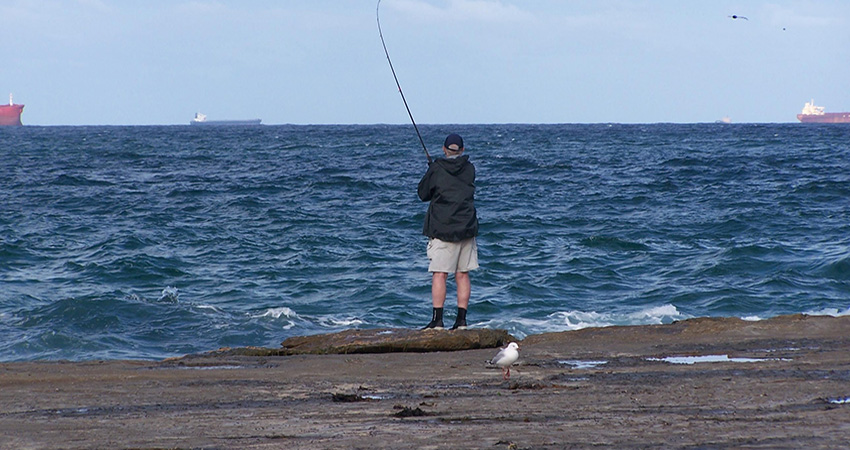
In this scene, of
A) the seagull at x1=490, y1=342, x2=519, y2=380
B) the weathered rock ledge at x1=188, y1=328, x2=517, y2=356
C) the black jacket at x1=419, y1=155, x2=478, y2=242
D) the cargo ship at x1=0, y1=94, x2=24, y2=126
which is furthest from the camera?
the cargo ship at x1=0, y1=94, x2=24, y2=126

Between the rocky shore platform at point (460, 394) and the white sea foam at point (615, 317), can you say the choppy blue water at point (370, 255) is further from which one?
the rocky shore platform at point (460, 394)

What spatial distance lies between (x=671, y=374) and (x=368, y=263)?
9.89 meters

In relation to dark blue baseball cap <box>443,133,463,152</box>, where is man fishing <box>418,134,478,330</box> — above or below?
below

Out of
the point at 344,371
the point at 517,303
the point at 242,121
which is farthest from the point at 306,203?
the point at 242,121

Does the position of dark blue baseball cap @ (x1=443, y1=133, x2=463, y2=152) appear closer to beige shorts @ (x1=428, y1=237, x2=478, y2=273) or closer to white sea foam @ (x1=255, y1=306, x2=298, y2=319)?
beige shorts @ (x1=428, y1=237, x2=478, y2=273)

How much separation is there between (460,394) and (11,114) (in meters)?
160

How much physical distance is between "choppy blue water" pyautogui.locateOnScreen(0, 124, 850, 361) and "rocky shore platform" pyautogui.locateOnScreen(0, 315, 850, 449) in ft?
12.0

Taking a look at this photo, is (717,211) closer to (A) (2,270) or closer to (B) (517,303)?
(B) (517,303)

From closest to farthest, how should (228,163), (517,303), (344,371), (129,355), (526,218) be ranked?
(344,371)
(129,355)
(517,303)
(526,218)
(228,163)

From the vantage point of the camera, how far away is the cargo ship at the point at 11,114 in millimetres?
147875

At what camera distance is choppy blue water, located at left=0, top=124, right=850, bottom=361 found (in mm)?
11617

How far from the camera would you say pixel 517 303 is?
12547mm

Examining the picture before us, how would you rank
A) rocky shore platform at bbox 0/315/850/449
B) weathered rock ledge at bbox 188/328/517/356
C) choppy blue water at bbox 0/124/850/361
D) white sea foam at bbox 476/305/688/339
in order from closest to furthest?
rocky shore platform at bbox 0/315/850/449
weathered rock ledge at bbox 188/328/517/356
white sea foam at bbox 476/305/688/339
choppy blue water at bbox 0/124/850/361

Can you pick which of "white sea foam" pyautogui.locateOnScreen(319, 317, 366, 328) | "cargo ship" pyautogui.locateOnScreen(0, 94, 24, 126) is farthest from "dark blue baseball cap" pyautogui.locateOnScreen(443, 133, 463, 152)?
"cargo ship" pyautogui.locateOnScreen(0, 94, 24, 126)
